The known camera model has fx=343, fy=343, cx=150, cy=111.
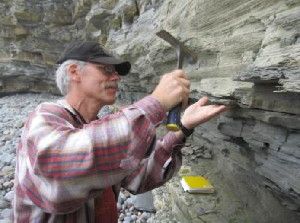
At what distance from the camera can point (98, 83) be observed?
8.52 feet

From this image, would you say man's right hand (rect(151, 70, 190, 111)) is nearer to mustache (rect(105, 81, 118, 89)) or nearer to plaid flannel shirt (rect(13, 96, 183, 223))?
plaid flannel shirt (rect(13, 96, 183, 223))

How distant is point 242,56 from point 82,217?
12.3ft

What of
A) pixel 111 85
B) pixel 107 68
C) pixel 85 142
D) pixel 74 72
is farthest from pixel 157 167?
pixel 85 142

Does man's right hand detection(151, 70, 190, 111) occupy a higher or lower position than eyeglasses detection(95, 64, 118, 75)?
lower

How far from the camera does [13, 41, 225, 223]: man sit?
182 centimetres

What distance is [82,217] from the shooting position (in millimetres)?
2340

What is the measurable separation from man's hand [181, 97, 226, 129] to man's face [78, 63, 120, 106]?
2.10 ft

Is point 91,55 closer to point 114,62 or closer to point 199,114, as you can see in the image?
point 114,62

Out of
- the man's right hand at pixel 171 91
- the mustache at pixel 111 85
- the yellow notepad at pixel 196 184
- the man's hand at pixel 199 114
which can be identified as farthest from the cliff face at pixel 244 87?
the mustache at pixel 111 85

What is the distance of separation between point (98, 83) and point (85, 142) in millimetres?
882

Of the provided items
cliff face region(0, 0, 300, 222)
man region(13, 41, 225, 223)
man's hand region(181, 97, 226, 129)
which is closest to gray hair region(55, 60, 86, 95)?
man region(13, 41, 225, 223)

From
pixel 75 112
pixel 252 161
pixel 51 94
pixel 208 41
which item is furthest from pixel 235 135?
pixel 51 94

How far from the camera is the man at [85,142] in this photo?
5.96 feet

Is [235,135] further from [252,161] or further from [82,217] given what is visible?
[82,217]
